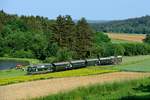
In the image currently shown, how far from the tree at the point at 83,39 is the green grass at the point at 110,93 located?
6038 centimetres

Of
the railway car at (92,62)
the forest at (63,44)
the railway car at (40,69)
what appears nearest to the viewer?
the railway car at (40,69)

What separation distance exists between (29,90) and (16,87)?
3.90 metres

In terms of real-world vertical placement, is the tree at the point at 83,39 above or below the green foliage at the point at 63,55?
above

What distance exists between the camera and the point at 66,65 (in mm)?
66312

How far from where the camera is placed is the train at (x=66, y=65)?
6075 centimetres

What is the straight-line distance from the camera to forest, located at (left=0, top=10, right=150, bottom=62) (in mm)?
97812

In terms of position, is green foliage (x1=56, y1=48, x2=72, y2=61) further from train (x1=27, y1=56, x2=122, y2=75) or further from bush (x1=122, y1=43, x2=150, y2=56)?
bush (x1=122, y1=43, x2=150, y2=56)

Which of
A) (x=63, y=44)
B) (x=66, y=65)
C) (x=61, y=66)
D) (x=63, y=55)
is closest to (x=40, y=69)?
(x=61, y=66)

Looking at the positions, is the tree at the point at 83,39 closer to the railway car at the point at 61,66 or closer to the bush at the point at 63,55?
the bush at the point at 63,55

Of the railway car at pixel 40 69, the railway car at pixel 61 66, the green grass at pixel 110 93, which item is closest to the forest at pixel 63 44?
the railway car at pixel 61 66

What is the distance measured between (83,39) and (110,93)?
69402 millimetres

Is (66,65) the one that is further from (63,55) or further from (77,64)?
(63,55)

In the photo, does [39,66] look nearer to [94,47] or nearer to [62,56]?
[62,56]

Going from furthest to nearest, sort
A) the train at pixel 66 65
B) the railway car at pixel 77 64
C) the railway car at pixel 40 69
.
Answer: the railway car at pixel 77 64 < the train at pixel 66 65 < the railway car at pixel 40 69
